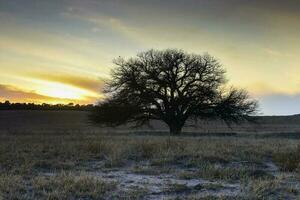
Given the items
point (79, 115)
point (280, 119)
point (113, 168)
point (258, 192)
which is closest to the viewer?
point (258, 192)

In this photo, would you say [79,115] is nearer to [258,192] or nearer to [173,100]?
[173,100]

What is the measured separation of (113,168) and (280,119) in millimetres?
84902

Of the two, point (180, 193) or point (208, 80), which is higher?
point (208, 80)

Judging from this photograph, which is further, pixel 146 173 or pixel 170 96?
pixel 170 96

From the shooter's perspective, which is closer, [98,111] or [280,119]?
[98,111]

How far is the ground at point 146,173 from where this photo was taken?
997cm

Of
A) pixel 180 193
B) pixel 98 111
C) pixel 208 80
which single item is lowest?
pixel 180 193

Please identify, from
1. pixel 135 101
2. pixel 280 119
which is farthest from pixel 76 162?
pixel 280 119

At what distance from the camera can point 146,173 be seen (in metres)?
13.0

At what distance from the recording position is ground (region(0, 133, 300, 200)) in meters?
9.97

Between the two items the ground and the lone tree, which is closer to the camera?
the ground

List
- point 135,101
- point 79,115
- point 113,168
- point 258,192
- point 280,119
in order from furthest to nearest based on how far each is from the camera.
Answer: point 280,119 < point 79,115 < point 135,101 < point 113,168 < point 258,192

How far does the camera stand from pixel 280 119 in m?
94.8

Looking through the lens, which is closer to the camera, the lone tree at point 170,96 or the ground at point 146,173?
the ground at point 146,173
